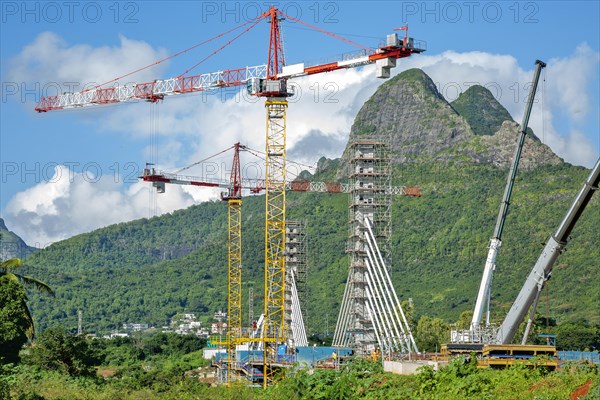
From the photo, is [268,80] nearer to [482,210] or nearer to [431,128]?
[482,210]

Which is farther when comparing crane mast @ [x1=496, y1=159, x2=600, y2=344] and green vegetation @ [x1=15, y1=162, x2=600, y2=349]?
green vegetation @ [x1=15, y1=162, x2=600, y2=349]

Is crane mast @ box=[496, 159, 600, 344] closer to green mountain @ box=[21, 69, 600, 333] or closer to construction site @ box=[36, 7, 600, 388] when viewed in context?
construction site @ box=[36, 7, 600, 388]

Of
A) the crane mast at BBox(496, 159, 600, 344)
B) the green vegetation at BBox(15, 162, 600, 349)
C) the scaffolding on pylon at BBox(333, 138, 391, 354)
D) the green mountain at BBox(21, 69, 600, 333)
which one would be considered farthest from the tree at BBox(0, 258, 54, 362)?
the green vegetation at BBox(15, 162, 600, 349)

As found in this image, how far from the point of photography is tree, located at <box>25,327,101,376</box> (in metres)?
52.8

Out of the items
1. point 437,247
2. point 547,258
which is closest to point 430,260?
point 437,247

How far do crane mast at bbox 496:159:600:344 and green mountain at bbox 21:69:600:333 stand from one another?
63718 mm

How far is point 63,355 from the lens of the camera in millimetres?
53281

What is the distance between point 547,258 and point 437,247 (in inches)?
4611

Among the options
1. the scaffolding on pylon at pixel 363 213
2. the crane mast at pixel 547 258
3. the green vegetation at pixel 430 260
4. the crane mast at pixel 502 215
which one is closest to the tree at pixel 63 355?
the scaffolding on pylon at pixel 363 213

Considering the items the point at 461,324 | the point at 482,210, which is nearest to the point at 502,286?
the point at 482,210

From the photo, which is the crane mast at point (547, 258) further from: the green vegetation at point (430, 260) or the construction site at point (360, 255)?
the green vegetation at point (430, 260)

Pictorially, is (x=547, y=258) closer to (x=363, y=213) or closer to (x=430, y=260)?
(x=363, y=213)

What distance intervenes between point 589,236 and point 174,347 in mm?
53849

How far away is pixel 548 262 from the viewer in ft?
132
